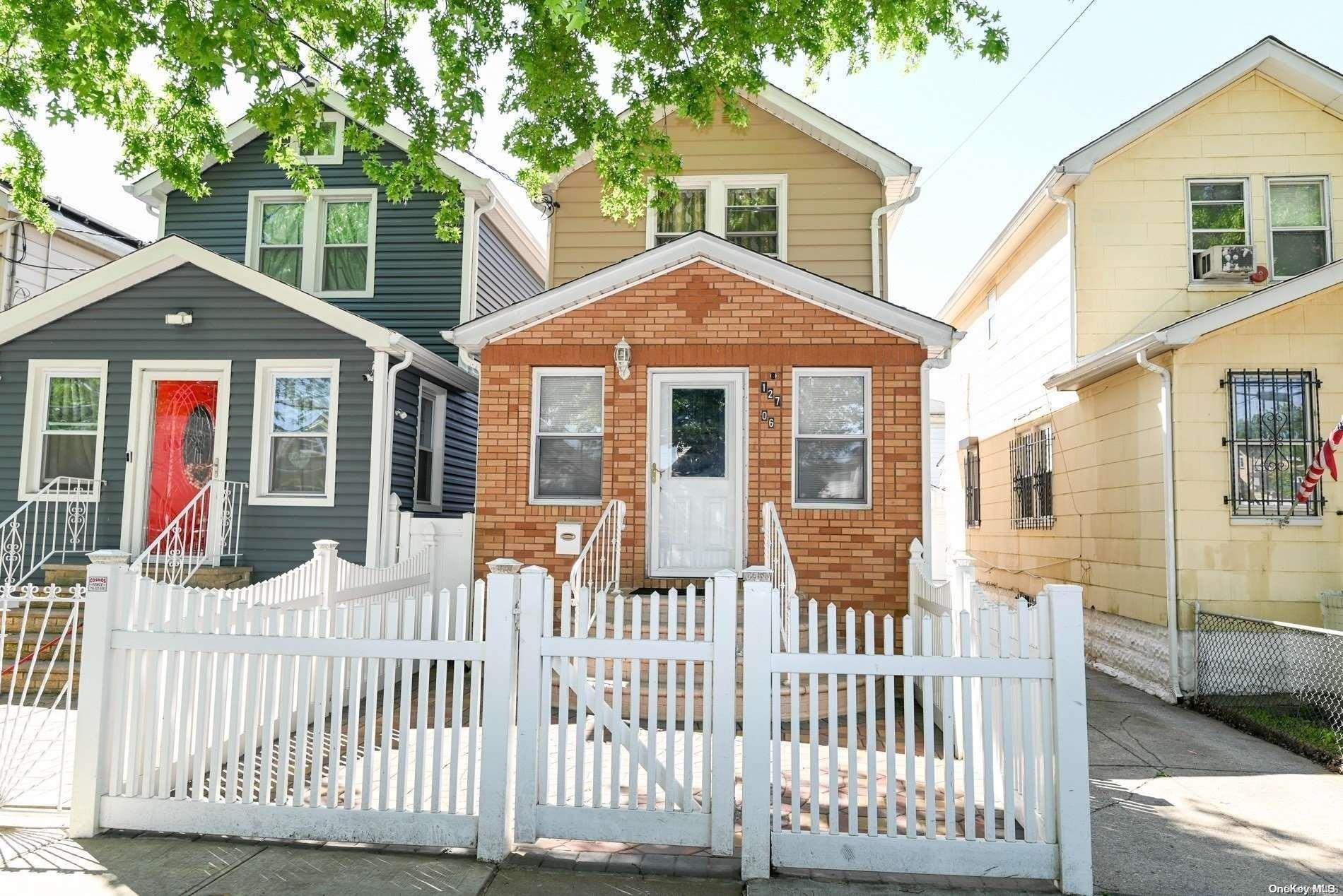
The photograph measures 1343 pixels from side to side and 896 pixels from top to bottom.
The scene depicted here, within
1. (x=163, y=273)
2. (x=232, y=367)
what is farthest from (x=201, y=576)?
(x=163, y=273)

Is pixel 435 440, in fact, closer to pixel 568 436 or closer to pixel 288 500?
pixel 288 500

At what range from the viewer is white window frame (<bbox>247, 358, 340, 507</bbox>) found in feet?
32.4

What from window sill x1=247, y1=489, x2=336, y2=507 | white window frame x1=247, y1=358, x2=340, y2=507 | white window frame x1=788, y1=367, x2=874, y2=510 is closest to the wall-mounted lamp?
white window frame x1=788, y1=367, x2=874, y2=510

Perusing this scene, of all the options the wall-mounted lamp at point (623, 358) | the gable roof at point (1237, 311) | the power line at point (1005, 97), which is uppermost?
the power line at point (1005, 97)

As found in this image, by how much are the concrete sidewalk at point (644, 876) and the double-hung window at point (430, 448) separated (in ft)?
22.8

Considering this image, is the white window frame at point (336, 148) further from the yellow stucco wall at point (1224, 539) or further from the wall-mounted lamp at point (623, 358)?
the yellow stucco wall at point (1224, 539)

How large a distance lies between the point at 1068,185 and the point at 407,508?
897cm

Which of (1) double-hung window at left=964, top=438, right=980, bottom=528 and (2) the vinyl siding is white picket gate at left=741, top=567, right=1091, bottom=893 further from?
(1) double-hung window at left=964, top=438, right=980, bottom=528

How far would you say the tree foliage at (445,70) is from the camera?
26.1 ft

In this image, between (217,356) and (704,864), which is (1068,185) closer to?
(704,864)

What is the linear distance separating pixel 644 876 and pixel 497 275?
1075 cm

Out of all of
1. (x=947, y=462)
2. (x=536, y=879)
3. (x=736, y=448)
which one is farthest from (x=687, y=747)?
(x=947, y=462)

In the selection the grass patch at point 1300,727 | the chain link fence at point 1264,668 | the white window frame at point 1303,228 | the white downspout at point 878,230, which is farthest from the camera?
the white downspout at point 878,230

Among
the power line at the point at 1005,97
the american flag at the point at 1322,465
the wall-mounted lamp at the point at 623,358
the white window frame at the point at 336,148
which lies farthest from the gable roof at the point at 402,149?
the american flag at the point at 1322,465
